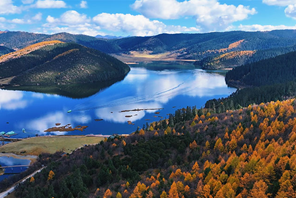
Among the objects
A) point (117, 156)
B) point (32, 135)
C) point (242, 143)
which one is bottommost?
point (32, 135)

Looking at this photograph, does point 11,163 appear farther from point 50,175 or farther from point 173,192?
point 173,192

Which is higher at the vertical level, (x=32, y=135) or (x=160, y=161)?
(x=160, y=161)

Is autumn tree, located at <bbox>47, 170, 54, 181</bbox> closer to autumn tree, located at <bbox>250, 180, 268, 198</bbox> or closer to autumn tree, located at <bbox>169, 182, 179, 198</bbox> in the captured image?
autumn tree, located at <bbox>169, 182, 179, 198</bbox>

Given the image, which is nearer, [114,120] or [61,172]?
[61,172]

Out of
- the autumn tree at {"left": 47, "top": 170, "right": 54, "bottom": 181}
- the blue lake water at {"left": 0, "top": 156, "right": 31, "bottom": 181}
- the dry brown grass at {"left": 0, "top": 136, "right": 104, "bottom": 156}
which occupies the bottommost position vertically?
the blue lake water at {"left": 0, "top": 156, "right": 31, "bottom": 181}

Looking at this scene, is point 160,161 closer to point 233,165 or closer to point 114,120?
point 233,165

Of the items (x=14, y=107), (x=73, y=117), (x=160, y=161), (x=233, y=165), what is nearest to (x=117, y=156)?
(x=160, y=161)

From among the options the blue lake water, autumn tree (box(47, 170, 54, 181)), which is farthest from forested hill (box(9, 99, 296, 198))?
the blue lake water

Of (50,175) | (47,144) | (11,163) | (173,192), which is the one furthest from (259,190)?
(47,144)
